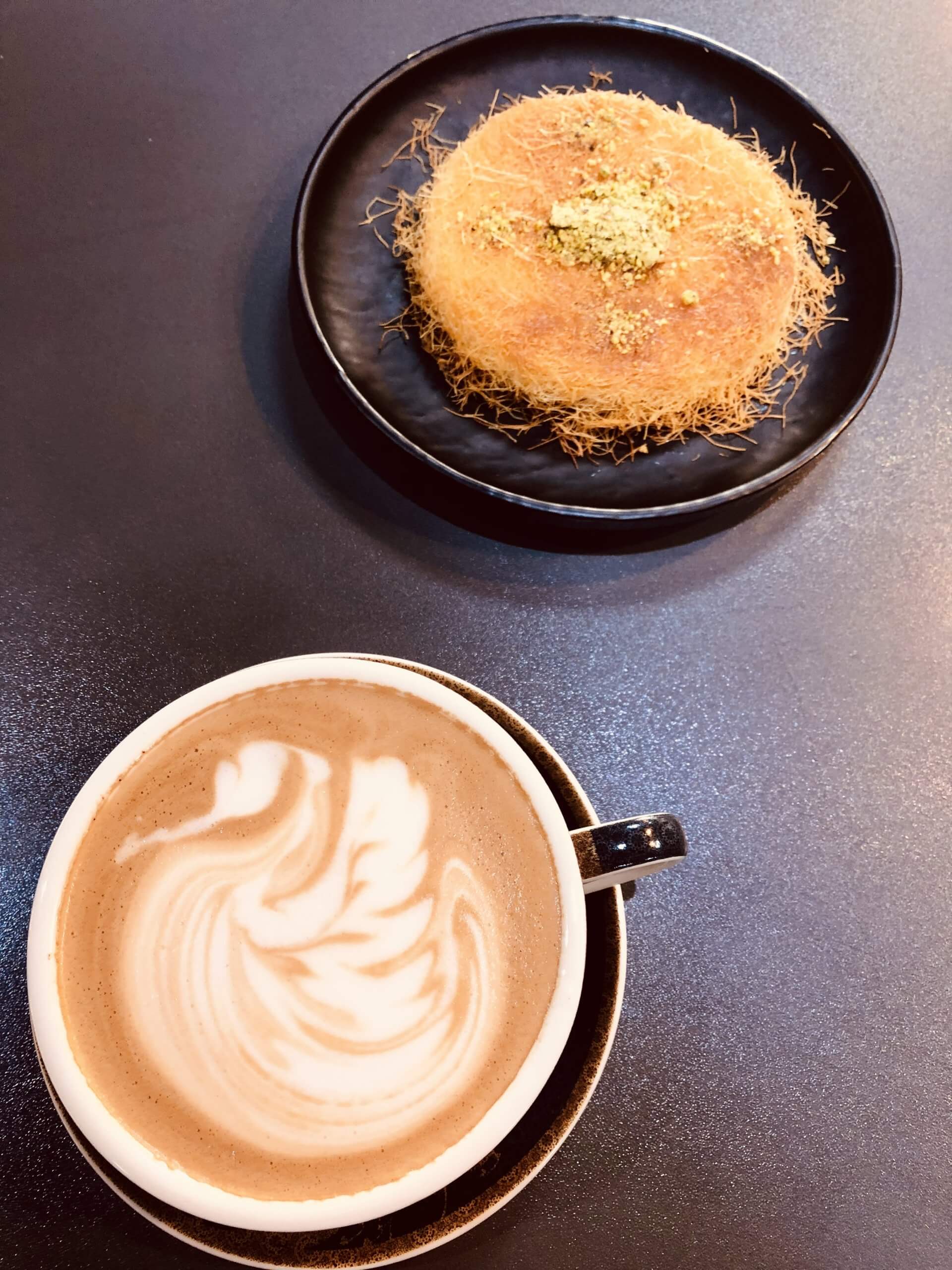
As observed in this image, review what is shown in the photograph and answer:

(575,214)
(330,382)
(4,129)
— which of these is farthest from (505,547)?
(4,129)

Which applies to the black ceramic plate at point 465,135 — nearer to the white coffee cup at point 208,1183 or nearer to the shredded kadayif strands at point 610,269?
the shredded kadayif strands at point 610,269

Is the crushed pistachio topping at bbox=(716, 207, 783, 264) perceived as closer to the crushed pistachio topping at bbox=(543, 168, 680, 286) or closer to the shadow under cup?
the crushed pistachio topping at bbox=(543, 168, 680, 286)

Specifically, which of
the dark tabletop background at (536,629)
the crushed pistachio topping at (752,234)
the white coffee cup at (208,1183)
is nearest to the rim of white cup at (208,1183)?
the white coffee cup at (208,1183)

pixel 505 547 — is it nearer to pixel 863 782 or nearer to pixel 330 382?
pixel 330 382

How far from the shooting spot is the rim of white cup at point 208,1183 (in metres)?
0.56

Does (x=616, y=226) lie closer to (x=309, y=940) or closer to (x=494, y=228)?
(x=494, y=228)

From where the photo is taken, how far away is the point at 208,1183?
0.57m

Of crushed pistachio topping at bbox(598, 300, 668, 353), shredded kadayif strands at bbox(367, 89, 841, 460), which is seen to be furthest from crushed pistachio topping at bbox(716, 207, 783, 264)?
crushed pistachio topping at bbox(598, 300, 668, 353)

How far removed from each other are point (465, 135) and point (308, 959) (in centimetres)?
91

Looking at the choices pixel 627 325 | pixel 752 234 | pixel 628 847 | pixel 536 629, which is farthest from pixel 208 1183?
pixel 752 234

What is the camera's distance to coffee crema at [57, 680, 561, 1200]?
59cm

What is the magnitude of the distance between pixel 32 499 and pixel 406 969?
637 millimetres

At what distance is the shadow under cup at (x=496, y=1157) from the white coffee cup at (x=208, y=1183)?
0.04 metres

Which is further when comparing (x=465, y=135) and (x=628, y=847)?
(x=465, y=135)
